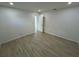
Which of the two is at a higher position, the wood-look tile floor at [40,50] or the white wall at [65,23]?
the white wall at [65,23]

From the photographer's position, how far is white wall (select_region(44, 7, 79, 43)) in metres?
5.05

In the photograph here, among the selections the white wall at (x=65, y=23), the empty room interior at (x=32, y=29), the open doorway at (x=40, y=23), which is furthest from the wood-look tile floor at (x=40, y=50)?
the open doorway at (x=40, y=23)

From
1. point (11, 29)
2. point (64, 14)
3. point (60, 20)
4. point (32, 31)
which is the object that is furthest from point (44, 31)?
point (11, 29)

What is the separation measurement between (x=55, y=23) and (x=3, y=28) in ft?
13.4

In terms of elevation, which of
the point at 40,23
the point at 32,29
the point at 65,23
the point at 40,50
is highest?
the point at 65,23

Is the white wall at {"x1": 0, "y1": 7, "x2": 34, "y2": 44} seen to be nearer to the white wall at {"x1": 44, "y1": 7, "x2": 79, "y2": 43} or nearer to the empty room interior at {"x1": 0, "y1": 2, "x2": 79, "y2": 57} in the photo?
the empty room interior at {"x1": 0, "y1": 2, "x2": 79, "y2": 57}

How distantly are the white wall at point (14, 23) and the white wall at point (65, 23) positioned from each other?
1934 millimetres

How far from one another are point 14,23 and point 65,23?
348 cm

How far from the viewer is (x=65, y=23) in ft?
19.3

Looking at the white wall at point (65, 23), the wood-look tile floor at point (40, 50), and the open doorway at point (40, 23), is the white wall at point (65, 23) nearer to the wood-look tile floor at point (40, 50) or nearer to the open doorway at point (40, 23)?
the wood-look tile floor at point (40, 50)

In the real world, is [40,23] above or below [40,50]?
above

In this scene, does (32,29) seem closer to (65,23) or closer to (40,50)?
(65,23)

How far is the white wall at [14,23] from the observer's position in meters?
4.81

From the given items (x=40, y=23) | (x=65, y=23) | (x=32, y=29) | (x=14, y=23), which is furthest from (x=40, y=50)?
(x=40, y=23)
